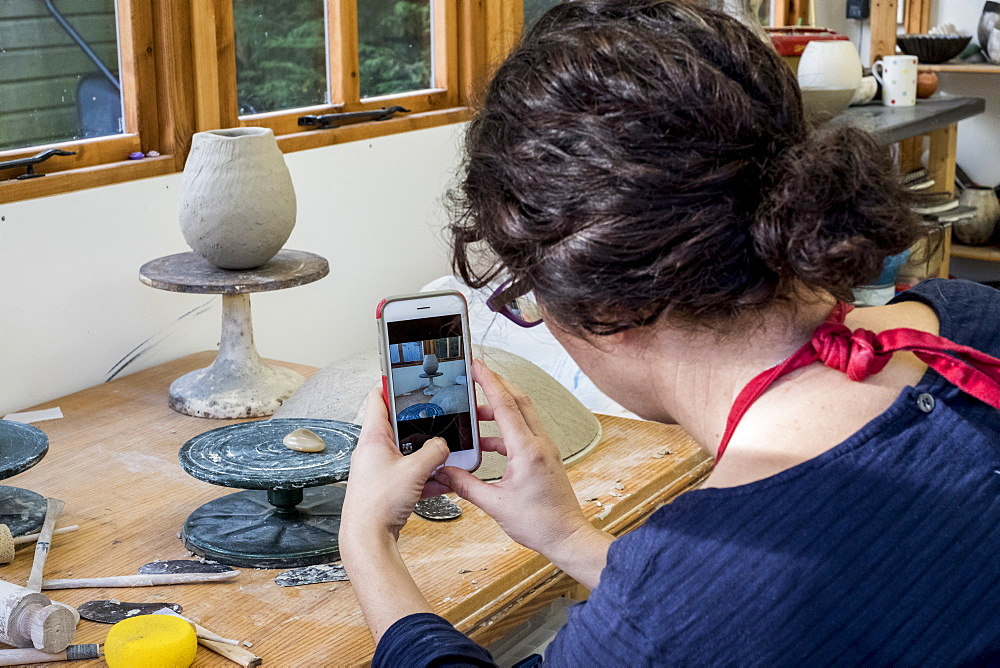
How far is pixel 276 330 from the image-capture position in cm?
193

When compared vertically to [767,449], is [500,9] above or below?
above

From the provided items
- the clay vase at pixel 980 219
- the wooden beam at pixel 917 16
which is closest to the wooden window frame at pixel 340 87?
the clay vase at pixel 980 219

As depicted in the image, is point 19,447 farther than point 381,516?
Yes

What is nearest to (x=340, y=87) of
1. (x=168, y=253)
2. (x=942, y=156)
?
(x=168, y=253)

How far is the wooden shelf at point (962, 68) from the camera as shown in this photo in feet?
10.5

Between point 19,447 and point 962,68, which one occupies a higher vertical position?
point 962,68

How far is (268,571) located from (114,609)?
5.6 inches

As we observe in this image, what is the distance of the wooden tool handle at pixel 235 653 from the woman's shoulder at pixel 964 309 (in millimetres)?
595

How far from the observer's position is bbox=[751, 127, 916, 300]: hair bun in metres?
0.65

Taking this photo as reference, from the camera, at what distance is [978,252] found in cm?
336

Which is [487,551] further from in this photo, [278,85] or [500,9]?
[500,9]

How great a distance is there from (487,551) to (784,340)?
439 millimetres

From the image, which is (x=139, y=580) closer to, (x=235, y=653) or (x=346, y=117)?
(x=235, y=653)

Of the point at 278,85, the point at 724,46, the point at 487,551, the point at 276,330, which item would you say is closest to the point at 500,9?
the point at 278,85
